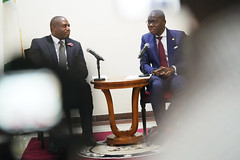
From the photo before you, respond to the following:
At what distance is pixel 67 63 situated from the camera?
7.03ft

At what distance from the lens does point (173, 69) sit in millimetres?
1979

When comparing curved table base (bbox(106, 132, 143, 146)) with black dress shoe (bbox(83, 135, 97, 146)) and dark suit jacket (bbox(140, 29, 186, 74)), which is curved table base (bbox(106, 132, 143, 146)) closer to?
black dress shoe (bbox(83, 135, 97, 146))

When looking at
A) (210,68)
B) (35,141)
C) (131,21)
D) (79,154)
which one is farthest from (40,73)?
(210,68)

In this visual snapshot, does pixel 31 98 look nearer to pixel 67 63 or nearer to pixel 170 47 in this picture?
pixel 67 63

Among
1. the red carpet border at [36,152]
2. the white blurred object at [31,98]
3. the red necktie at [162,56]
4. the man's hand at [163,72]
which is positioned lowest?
the red carpet border at [36,152]

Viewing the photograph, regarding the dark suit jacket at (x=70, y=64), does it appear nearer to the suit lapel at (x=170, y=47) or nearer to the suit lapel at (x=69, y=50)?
the suit lapel at (x=69, y=50)

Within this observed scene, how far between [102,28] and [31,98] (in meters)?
1.03

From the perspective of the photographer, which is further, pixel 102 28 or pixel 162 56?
pixel 102 28

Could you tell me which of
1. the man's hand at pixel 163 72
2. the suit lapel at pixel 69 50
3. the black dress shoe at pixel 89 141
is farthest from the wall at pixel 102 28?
the man's hand at pixel 163 72

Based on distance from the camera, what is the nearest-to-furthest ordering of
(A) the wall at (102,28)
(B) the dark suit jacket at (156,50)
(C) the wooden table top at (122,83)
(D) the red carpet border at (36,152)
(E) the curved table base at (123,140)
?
(D) the red carpet border at (36,152)
(C) the wooden table top at (122,83)
(E) the curved table base at (123,140)
(B) the dark suit jacket at (156,50)
(A) the wall at (102,28)

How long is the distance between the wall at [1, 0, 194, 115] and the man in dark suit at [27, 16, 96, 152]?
23.3 inches

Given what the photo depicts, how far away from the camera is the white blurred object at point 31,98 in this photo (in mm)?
1978

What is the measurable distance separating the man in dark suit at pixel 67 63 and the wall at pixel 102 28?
1.94ft

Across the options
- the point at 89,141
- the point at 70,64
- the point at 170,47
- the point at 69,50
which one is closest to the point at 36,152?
the point at 89,141
